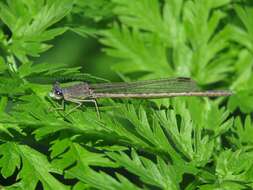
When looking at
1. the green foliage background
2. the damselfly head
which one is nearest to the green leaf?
the green foliage background

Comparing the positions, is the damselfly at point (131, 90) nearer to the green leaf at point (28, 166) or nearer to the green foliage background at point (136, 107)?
the green foliage background at point (136, 107)

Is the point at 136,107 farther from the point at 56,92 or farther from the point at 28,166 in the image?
the point at 28,166

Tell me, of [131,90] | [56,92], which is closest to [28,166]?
[56,92]

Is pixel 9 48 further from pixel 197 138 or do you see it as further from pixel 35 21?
pixel 197 138

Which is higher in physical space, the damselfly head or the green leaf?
the damselfly head

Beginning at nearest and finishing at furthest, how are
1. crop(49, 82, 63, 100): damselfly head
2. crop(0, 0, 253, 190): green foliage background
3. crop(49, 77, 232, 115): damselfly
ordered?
1. crop(0, 0, 253, 190): green foliage background
2. crop(49, 82, 63, 100): damselfly head
3. crop(49, 77, 232, 115): damselfly

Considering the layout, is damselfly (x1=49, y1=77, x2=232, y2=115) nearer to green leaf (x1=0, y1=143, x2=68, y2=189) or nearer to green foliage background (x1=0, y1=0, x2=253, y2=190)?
green foliage background (x1=0, y1=0, x2=253, y2=190)

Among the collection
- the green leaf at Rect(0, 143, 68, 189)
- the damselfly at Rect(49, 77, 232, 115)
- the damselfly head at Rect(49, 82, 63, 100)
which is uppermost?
the damselfly head at Rect(49, 82, 63, 100)
